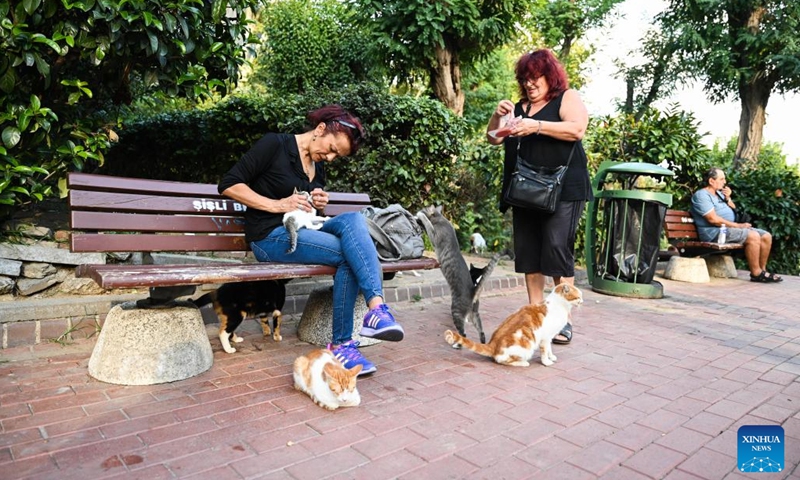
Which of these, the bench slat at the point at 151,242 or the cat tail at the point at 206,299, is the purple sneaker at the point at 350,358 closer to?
the cat tail at the point at 206,299

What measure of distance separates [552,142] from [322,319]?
2145 mm

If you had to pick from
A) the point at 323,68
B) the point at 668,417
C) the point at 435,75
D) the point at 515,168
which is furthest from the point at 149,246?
the point at 323,68

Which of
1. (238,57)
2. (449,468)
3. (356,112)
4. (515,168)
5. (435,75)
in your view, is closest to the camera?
(449,468)

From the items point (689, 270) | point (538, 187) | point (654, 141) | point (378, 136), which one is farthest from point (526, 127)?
point (689, 270)

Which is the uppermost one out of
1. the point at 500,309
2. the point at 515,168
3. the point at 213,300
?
the point at 515,168

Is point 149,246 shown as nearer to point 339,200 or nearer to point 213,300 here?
point 213,300

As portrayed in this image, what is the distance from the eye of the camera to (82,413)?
2.36m

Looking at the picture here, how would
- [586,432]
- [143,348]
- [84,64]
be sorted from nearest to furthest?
[586,432] → [143,348] → [84,64]

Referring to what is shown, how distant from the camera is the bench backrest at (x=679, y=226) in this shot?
24.0ft

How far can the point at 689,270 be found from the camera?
24.5 feet

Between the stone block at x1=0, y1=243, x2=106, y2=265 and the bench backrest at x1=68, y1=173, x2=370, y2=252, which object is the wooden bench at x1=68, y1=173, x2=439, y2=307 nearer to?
the bench backrest at x1=68, y1=173, x2=370, y2=252

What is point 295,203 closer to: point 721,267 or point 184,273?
point 184,273

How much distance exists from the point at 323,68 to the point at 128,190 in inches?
307

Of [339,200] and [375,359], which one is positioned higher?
[339,200]
